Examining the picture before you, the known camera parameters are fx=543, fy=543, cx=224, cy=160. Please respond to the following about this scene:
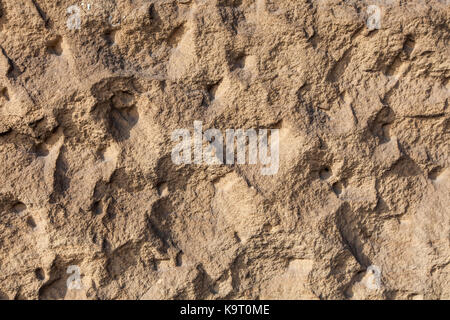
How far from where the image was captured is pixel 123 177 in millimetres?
1174

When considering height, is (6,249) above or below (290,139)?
below

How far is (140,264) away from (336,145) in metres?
0.50

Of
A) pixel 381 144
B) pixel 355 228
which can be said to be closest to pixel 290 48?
pixel 381 144

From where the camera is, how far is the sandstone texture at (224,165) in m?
1.14

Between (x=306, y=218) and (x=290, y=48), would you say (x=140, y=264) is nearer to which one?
(x=306, y=218)

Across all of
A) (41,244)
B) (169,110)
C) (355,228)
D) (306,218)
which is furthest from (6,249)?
(355,228)

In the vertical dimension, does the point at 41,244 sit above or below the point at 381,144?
below

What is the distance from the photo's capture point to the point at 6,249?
1.17 m

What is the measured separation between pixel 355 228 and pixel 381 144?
20 cm

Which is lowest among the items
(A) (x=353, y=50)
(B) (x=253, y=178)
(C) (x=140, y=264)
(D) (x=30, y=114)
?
(C) (x=140, y=264)

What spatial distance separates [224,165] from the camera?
1.19 metres

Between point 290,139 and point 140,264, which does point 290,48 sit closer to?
point 290,139

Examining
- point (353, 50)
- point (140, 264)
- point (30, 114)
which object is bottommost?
point (140, 264)

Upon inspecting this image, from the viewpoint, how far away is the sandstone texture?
114 centimetres
